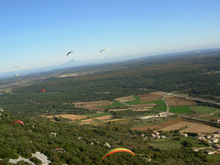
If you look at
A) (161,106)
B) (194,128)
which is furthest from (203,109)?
(194,128)

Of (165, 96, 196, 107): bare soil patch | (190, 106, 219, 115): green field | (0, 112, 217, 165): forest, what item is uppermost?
(0, 112, 217, 165): forest

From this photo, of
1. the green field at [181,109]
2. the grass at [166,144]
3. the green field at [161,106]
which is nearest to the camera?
the grass at [166,144]

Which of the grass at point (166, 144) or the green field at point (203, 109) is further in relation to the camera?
the green field at point (203, 109)

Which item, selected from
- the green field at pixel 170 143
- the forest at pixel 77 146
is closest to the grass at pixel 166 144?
the green field at pixel 170 143

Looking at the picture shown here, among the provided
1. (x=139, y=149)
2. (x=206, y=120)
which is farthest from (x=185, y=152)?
(x=206, y=120)

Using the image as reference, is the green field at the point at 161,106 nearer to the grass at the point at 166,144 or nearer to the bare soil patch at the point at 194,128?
the bare soil patch at the point at 194,128

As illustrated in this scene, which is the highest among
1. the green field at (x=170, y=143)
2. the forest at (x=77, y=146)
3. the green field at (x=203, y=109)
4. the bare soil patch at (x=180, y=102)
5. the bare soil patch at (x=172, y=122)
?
the forest at (x=77, y=146)

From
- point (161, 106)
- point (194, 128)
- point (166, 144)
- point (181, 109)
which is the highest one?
point (166, 144)

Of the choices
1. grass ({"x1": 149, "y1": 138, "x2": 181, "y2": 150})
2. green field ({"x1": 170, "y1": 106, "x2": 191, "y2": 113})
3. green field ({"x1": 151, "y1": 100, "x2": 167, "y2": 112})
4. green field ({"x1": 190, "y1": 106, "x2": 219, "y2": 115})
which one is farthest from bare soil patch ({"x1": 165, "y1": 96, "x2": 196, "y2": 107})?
grass ({"x1": 149, "y1": 138, "x2": 181, "y2": 150})

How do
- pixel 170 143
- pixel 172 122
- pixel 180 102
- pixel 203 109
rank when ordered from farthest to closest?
pixel 180 102, pixel 203 109, pixel 172 122, pixel 170 143

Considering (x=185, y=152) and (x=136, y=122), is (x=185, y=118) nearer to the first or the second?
(x=136, y=122)

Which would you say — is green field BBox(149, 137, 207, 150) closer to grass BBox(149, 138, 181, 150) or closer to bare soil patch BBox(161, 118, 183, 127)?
grass BBox(149, 138, 181, 150)

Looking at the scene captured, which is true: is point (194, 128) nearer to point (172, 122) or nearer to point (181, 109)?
point (172, 122)
